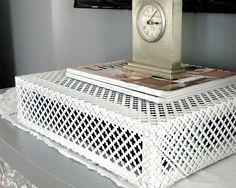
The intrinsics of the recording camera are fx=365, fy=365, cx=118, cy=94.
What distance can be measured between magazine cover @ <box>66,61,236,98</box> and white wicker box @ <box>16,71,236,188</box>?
14 mm

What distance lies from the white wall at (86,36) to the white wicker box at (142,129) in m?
0.18

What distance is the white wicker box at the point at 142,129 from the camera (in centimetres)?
54

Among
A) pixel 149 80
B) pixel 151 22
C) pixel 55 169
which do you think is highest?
pixel 151 22

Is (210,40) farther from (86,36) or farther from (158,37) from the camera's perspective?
(86,36)

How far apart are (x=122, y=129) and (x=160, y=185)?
10 cm

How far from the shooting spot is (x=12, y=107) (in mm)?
962

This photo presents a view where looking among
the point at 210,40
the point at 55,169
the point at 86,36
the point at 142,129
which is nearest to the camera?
the point at 142,129

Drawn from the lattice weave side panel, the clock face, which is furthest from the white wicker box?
the clock face

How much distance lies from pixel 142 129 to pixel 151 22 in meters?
0.26

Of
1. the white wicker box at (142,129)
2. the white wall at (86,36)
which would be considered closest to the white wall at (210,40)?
the white wall at (86,36)

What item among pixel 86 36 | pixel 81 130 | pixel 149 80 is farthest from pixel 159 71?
pixel 86 36

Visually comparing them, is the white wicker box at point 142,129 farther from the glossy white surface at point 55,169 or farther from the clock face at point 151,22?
the clock face at point 151,22

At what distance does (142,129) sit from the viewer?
534 mm

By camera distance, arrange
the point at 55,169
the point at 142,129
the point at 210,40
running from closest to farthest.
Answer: the point at 142,129 < the point at 55,169 < the point at 210,40
